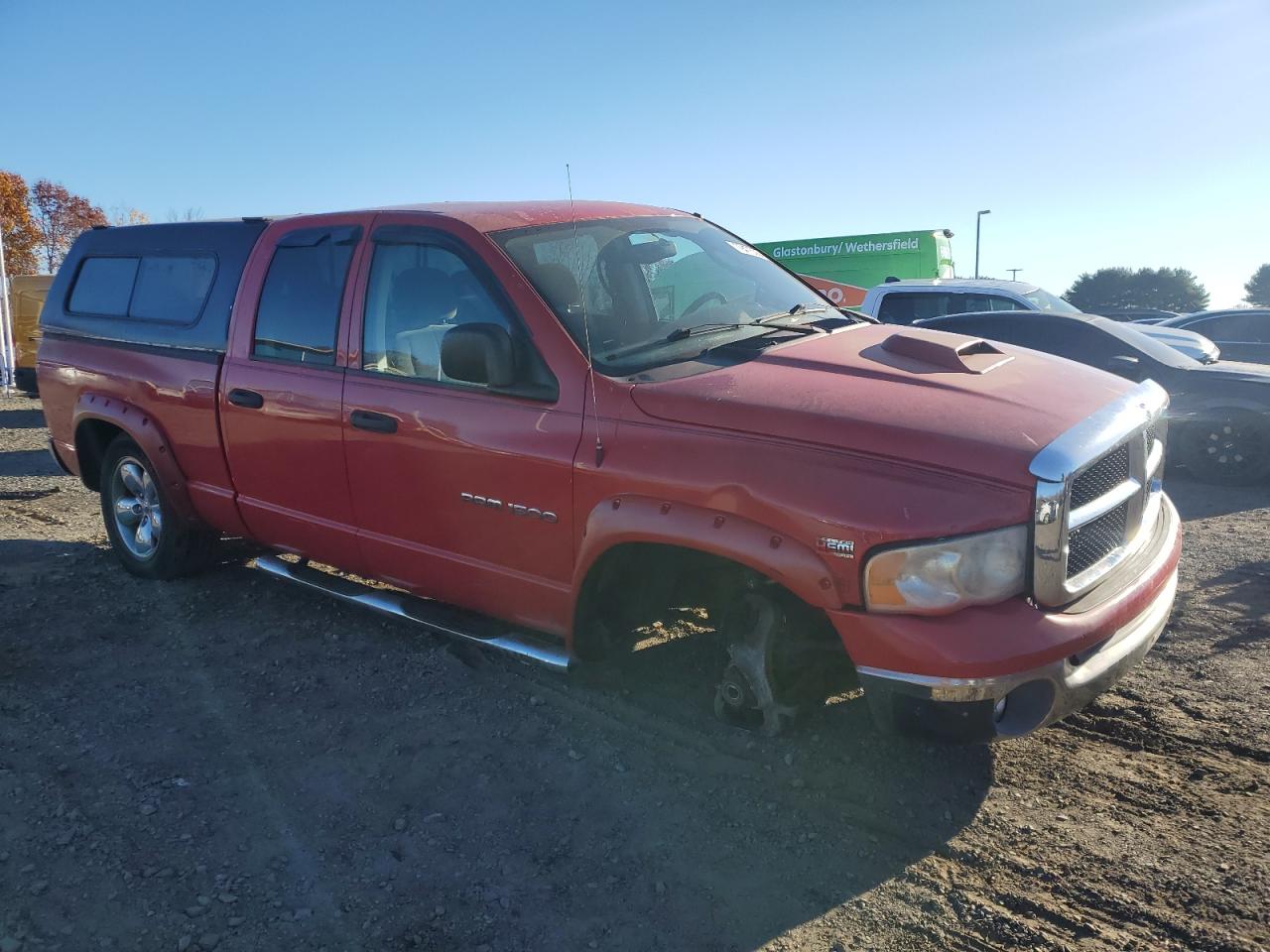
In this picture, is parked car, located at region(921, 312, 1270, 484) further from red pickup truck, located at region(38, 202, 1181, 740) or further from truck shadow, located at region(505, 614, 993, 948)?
truck shadow, located at region(505, 614, 993, 948)

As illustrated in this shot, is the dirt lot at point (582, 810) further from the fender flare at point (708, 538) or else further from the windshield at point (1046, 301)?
the windshield at point (1046, 301)

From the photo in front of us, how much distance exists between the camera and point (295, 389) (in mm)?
4402

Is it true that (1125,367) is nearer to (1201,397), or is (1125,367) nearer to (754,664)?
(1201,397)

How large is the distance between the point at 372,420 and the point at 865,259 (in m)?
17.8

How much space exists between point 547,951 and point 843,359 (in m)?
2.19

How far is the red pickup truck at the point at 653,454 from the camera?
2.80 metres

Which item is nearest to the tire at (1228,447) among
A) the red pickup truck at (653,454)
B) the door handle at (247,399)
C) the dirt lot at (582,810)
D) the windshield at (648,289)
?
the dirt lot at (582,810)

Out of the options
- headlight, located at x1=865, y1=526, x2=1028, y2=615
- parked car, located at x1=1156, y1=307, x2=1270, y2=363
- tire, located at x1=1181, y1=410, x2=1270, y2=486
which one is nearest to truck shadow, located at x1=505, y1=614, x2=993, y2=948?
headlight, located at x1=865, y1=526, x2=1028, y2=615

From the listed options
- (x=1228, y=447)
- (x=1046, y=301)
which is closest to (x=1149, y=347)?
(x=1228, y=447)

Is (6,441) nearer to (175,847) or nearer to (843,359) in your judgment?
(175,847)

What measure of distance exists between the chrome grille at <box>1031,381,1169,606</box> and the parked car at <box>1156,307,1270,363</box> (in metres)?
Result: 11.5

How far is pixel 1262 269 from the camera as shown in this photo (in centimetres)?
5116

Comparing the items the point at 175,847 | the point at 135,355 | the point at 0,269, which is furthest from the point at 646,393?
the point at 0,269

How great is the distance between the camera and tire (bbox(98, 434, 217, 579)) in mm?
5535
